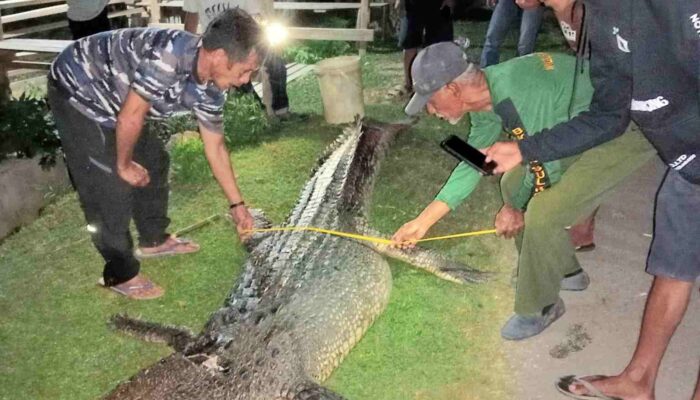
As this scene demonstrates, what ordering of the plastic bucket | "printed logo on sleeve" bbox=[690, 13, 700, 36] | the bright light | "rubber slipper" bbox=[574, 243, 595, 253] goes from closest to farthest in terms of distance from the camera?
1. "printed logo on sleeve" bbox=[690, 13, 700, 36]
2. "rubber slipper" bbox=[574, 243, 595, 253]
3. the bright light
4. the plastic bucket

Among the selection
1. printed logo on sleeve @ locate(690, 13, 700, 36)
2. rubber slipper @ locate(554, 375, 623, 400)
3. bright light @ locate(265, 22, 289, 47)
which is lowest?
rubber slipper @ locate(554, 375, 623, 400)

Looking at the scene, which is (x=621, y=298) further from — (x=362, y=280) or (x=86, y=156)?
(x=86, y=156)

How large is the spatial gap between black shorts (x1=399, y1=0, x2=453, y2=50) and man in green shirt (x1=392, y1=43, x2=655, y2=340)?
4063 mm

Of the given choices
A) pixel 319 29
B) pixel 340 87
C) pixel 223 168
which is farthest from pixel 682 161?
pixel 319 29

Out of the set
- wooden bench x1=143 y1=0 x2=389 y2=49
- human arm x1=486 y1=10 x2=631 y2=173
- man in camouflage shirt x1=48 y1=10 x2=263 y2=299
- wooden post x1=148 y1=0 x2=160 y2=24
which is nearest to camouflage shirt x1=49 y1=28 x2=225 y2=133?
man in camouflage shirt x1=48 y1=10 x2=263 y2=299

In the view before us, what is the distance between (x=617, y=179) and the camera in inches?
128

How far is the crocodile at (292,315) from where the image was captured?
286cm

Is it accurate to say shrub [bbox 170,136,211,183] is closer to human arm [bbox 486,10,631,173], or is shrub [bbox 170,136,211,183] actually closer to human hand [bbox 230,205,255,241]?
human hand [bbox 230,205,255,241]

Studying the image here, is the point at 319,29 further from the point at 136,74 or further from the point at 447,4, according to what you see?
the point at 136,74

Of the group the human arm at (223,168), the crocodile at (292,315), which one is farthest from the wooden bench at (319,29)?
the human arm at (223,168)

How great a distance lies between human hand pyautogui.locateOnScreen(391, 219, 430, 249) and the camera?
3545 mm

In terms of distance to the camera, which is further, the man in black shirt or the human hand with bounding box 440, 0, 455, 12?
the human hand with bounding box 440, 0, 455, 12

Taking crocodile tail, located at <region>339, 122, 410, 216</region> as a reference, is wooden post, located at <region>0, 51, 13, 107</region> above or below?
above

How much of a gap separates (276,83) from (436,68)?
401 centimetres
